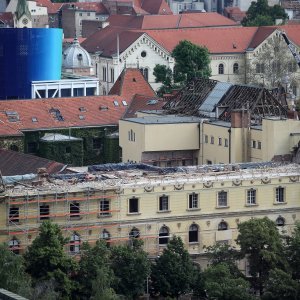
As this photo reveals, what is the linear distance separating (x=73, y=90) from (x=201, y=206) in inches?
1749

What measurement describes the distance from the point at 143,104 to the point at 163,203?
29435mm

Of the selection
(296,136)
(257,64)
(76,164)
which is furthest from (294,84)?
(296,136)

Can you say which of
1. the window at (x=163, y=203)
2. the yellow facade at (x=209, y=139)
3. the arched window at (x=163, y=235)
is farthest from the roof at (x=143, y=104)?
the arched window at (x=163, y=235)

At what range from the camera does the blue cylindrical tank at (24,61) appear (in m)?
123

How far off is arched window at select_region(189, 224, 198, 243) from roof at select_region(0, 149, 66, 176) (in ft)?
28.7

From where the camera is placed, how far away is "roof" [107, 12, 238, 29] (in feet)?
523

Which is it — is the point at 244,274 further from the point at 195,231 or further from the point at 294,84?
the point at 294,84

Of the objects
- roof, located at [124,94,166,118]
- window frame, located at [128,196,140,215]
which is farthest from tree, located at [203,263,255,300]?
roof, located at [124,94,166,118]

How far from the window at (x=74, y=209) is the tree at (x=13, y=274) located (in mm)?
5709

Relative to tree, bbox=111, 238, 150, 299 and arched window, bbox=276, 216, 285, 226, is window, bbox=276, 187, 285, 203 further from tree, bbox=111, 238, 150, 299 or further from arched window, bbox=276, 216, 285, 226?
tree, bbox=111, 238, 150, 299

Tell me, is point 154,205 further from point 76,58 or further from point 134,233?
point 76,58

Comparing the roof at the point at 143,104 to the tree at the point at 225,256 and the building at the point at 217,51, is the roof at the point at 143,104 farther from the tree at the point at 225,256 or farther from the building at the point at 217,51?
the building at the point at 217,51

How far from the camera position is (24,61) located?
124812 millimetres

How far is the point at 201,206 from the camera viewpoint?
80000 mm
